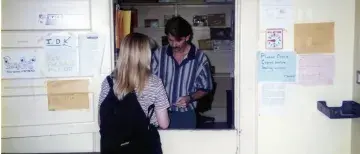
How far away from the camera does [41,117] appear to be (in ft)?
8.49

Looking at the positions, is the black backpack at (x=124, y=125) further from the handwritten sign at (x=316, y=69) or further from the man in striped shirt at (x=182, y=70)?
the handwritten sign at (x=316, y=69)

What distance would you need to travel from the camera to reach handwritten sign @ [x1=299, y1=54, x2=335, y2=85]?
98.8 inches

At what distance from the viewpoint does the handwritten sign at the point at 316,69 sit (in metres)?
2.51

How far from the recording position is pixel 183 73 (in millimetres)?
3066

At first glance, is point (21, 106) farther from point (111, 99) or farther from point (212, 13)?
point (212, 13)

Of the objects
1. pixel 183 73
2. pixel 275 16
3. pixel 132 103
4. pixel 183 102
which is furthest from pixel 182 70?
pixel 132 103

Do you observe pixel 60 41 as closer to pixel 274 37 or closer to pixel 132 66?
pixel 132 66

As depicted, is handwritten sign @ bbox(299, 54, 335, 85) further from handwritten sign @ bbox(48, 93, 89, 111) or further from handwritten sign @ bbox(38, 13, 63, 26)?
handwritten sign @ bbox(38, 13, 63, 26)

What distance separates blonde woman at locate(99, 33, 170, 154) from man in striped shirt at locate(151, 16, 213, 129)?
31.3 inches

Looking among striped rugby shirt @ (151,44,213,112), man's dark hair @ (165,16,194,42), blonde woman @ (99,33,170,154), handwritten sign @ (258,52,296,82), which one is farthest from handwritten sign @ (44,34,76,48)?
handwritten sign @ (258,52,296,82)

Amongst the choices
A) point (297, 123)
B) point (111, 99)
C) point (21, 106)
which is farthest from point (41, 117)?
point (297, 123)

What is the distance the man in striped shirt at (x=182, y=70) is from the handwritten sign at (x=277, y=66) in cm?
65

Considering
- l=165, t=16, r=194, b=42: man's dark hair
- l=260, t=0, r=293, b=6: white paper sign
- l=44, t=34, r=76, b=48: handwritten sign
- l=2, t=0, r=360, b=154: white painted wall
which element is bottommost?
l=2, t=0, r=360, b=154: white painted wall

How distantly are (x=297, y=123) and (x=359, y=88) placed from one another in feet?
1.37
